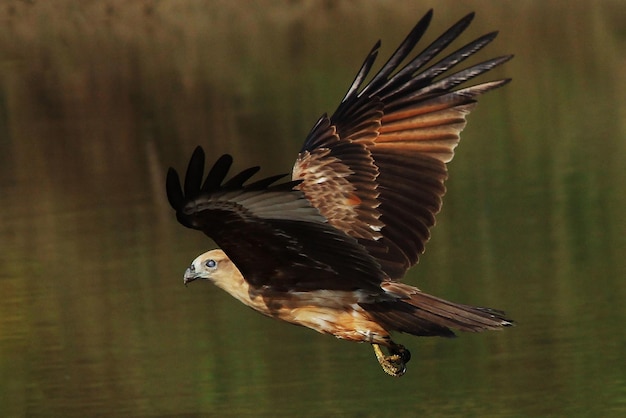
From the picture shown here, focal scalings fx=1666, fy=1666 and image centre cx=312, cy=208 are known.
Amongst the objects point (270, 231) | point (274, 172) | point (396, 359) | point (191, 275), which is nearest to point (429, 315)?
point (396, 359)

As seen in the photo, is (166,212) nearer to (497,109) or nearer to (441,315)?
(497,109)

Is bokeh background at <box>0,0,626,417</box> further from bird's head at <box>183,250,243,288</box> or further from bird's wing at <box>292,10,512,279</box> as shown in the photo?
bird's head at <box>183,250,243,288</box>

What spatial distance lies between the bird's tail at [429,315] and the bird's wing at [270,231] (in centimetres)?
11

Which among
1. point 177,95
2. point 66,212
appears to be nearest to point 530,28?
point 177,95

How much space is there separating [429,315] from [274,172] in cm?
1082

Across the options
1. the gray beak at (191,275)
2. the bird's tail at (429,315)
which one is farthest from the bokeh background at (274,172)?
the bird's tail at (429,315)

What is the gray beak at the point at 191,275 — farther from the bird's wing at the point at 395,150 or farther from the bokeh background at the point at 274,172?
the bokeh background at the point at 274,172

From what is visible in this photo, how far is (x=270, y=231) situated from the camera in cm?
741

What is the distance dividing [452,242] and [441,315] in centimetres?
740

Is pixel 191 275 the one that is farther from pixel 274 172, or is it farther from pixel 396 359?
pixel 274 172

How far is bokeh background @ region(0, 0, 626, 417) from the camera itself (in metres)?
11.8

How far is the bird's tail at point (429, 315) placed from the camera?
25.3 ft

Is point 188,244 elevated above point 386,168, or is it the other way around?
point 386,168

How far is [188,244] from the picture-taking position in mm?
16125
